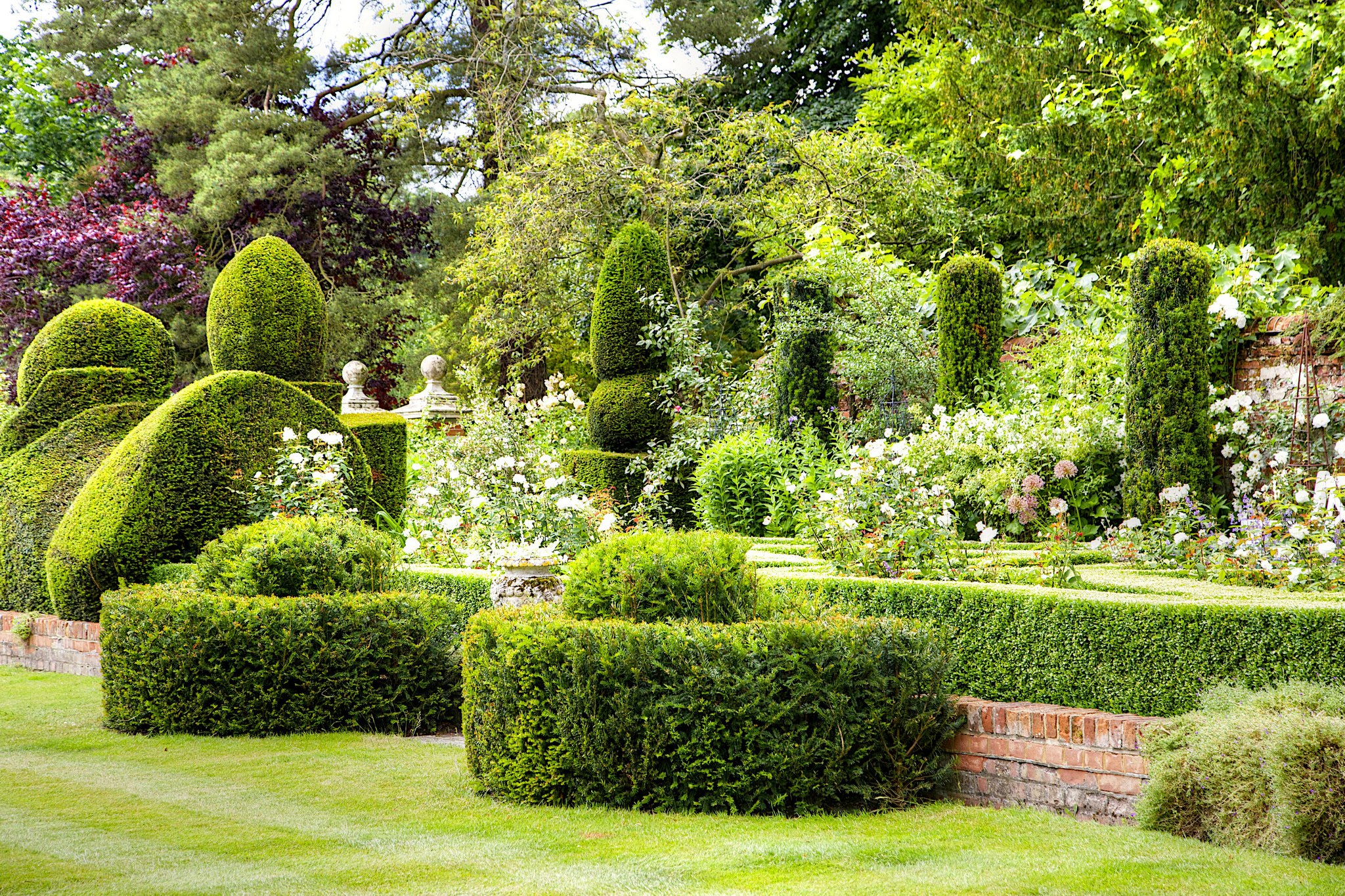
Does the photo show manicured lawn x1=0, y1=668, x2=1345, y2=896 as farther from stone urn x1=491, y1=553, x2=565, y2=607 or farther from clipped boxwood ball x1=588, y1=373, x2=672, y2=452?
clipped boxwood ball x1=588, y1=373, x2=672, y2=452

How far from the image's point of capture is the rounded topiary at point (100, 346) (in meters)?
9.27

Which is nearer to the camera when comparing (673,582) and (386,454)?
(673,582)

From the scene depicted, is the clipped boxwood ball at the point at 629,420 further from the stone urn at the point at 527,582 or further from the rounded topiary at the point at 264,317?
the stone urn at the point at 527,582

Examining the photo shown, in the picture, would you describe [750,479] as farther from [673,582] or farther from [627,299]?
[673,582]

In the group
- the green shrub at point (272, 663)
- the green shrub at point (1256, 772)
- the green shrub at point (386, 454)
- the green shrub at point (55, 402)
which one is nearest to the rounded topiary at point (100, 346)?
the green shrub at point (55, 402)

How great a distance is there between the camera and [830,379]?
421 inches

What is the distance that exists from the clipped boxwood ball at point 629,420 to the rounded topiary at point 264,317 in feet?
10.2

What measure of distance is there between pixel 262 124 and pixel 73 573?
1247 centimetres

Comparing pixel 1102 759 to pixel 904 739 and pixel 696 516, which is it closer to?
pixel 904 739

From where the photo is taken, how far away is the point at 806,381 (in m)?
10.5

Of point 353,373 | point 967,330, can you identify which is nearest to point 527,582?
point 967,330

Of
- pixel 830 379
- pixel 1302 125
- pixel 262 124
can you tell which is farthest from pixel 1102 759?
pixel 262 124

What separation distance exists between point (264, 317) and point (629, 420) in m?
3.78

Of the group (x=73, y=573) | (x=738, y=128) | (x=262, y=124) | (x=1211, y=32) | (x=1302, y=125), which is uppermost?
(x=262, y=124)
